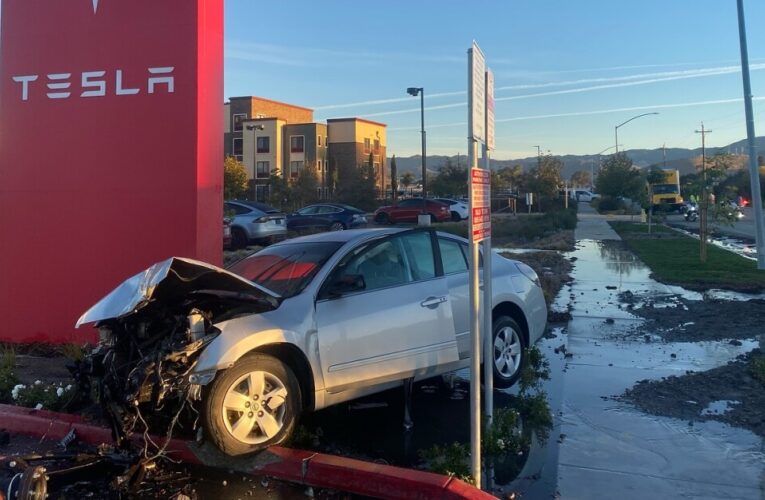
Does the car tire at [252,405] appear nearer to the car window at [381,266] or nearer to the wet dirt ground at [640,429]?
the car window at [381,266]

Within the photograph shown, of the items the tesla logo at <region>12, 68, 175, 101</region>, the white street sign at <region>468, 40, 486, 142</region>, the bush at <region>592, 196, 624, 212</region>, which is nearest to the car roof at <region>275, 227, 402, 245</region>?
the white street sign at <region>468, 40, 486, 142</region>

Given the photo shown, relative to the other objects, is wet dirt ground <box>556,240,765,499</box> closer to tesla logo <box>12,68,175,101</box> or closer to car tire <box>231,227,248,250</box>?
tesla logo <box>12,68,175,101</box>

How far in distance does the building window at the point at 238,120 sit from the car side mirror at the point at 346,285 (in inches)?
3082

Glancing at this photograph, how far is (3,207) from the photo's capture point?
890cm

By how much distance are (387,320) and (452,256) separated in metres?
1.30

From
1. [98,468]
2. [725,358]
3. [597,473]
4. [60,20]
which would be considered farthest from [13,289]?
[725,358]

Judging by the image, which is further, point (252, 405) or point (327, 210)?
point (327, 210)

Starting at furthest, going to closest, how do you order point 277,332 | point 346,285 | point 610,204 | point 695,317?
point 610,204
point 695,317
point 346,285
point 277,332

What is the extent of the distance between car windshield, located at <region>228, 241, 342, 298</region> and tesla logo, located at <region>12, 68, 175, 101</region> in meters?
3.03

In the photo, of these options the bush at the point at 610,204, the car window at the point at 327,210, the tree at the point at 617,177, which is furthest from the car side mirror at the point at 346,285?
the bush at the point at 610,204

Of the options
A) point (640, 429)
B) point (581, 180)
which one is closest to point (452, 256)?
point (640, 429)

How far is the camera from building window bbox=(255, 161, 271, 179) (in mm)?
80750

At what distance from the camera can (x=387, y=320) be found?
5723mm

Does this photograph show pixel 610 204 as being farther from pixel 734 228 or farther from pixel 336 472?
pixel 336 472
